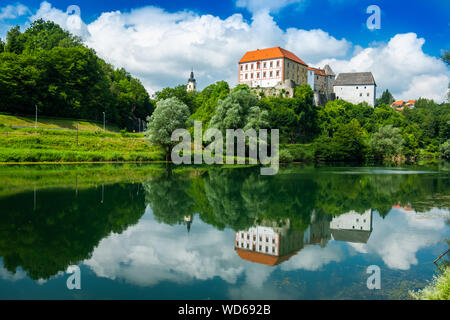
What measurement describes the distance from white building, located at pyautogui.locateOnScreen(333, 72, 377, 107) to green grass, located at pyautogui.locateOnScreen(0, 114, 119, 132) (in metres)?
60.1

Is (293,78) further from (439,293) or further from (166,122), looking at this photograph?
(439,293)

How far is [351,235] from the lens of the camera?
10.5m

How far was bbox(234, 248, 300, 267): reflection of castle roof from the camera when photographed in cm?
783

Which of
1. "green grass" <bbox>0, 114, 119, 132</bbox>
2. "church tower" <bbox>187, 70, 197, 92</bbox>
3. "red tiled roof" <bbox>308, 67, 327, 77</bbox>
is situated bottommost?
"green grass" <bbox>0, 114, 119, 132</bbox>

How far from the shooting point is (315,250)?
8875mm

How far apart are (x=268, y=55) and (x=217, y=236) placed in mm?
74425

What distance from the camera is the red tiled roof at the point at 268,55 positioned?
78188mm

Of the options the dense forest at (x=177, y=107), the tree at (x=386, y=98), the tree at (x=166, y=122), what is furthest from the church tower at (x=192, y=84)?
the tree at (x=166, y=122)

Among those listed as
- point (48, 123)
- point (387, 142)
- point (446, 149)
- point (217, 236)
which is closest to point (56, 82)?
point (48, 123)

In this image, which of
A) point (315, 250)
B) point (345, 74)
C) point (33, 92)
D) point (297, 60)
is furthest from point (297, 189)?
point (345, 74)

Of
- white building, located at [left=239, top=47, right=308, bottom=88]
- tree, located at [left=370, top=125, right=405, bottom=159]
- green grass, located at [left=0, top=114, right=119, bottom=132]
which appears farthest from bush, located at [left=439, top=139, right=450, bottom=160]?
green grass, located at [left=0, top=114, right=119, bottom=132]

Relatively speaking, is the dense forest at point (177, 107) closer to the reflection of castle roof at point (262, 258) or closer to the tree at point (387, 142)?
the tree at point (387, 142)

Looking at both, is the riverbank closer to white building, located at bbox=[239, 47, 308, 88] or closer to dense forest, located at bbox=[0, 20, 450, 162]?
dense forest, located at bbox=[0, 20, 450, 162]

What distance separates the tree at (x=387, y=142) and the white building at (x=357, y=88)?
27.1m
